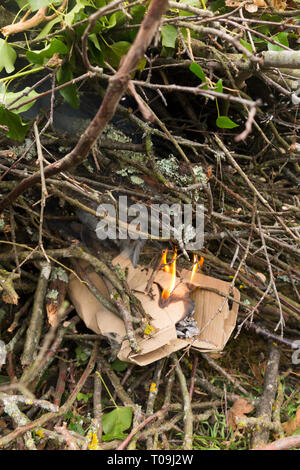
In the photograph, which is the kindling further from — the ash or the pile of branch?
the ash

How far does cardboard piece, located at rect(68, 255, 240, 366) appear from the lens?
1027 millimetres

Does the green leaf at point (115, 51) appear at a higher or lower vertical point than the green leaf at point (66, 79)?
higher

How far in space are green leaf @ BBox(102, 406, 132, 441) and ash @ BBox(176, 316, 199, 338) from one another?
0.24m

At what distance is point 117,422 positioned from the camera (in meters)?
1.00

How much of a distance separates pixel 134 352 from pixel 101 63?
2.31 ft

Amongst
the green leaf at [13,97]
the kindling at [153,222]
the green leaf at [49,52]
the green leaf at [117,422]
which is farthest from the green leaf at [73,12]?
the green leaf at [117,422]

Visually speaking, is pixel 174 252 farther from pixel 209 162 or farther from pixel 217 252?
pixel 209 162

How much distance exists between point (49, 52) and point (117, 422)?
888 millimetres

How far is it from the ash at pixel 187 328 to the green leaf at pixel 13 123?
0.66m

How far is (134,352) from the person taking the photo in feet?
3.25

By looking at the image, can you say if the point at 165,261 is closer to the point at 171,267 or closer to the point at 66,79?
the point at 171,267

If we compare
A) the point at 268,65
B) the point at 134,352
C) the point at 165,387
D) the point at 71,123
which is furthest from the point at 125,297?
the point at 268,65

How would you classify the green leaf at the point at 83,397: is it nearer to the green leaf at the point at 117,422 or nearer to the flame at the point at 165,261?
the green leaf at the point at 117,422

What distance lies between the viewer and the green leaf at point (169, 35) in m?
0.90
